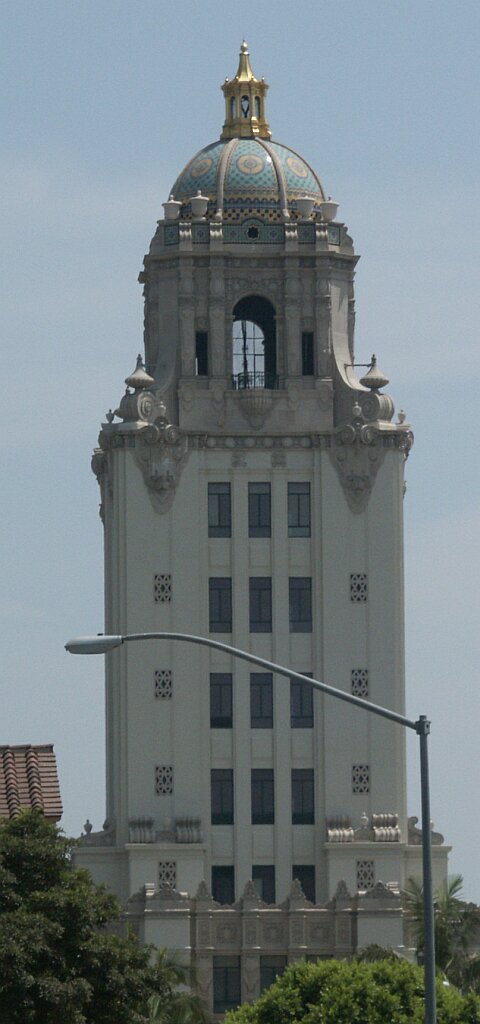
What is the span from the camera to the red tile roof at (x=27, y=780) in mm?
86375

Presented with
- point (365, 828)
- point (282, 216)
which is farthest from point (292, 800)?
point (282, 216)

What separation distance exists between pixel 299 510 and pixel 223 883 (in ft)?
44.8

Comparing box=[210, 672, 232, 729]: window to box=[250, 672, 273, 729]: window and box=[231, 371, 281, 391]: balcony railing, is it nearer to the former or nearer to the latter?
box=[250, 672, 273, 729]: window

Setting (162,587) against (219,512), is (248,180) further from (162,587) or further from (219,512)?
(162,587)

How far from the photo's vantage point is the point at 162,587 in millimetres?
134750

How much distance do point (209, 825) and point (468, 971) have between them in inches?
734

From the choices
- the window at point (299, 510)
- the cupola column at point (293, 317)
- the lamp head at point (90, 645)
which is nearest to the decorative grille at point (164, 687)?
the window at point (299, 510)

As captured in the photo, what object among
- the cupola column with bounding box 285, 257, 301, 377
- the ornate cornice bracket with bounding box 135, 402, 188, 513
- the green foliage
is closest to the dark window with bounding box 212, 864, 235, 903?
the ornate cornice bracket with bounding box 135, 402, 188, 513

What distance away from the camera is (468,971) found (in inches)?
4638

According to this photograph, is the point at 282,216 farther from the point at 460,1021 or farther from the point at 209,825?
the point at 460,1021

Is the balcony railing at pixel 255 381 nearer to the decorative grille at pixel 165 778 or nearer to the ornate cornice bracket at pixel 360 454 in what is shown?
the ornate cornice bracket at pixel 360 454

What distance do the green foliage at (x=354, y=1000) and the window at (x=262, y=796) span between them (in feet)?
117

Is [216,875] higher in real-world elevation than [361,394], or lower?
lower

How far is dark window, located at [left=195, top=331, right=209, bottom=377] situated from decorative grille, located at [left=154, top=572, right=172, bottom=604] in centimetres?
812
